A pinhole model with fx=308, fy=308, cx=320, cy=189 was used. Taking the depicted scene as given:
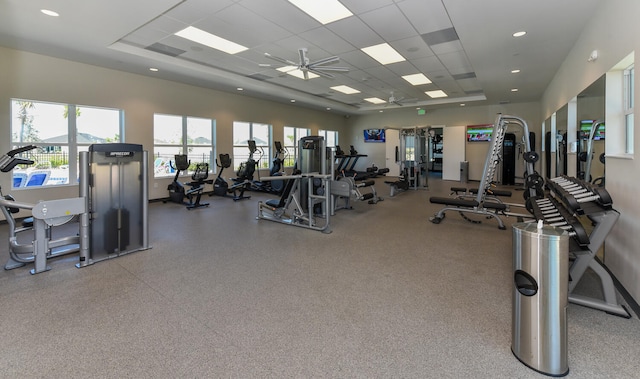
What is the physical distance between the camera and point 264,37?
5.09m

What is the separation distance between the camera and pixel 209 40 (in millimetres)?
5285

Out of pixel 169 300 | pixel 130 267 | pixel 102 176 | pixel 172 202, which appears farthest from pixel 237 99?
pixel 169 300

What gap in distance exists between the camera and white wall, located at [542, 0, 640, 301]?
238cm

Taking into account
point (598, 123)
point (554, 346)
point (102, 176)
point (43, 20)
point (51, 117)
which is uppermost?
point (43, 20)

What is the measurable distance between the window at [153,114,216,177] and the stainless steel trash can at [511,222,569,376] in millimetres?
7800

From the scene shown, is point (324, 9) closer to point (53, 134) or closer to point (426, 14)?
point (426, 14)

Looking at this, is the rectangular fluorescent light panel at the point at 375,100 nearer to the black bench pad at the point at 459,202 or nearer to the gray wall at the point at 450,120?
the gray wall at the point at 450,120

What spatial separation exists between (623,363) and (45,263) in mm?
4735

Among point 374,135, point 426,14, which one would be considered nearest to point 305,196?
point 426,14

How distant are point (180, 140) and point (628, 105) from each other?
843cm

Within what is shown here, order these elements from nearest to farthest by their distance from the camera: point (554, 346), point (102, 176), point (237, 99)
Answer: point (554, 346) < point (102, 176) < point (237, 99)

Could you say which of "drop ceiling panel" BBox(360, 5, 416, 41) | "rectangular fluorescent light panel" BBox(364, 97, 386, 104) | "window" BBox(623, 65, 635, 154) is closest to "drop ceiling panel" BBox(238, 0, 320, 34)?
"drop ceiling panel" BBox(360, 5, 416, 41)

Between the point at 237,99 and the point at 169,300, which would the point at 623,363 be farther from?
the point at 237,99

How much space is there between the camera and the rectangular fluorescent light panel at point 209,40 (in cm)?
489
